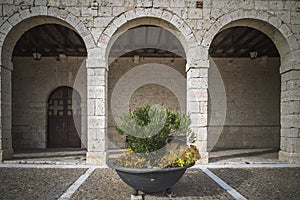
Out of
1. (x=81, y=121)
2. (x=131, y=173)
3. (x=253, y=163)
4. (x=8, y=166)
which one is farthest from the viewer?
(x=81, y=121)

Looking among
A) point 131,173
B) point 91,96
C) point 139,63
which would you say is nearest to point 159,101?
point 139,63

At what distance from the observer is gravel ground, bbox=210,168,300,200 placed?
311 cm

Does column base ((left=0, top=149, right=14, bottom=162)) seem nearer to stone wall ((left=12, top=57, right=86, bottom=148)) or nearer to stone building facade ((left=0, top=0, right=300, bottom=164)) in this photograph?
stone building facade ((left=0, top=0, right=300, bottom=164))

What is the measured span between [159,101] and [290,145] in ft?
13.8

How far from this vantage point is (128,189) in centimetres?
328

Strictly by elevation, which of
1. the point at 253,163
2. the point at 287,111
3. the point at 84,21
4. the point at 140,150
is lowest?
the point at 253,163

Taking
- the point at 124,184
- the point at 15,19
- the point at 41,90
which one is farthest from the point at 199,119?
the point at 41,90

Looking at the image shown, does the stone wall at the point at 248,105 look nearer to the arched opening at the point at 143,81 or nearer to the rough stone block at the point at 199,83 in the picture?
the arched opening at the point at 143,81

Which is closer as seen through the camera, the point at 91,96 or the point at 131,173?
the point at 131,173

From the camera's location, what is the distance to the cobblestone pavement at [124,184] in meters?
3.06

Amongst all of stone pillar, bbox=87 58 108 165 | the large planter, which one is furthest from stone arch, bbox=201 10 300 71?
the large planter

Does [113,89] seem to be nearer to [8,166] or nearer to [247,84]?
[8,166]

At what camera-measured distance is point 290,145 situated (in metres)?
4.79

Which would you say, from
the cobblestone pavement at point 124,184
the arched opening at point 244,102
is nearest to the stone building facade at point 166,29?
the cobblestone pavement at point 124,184
